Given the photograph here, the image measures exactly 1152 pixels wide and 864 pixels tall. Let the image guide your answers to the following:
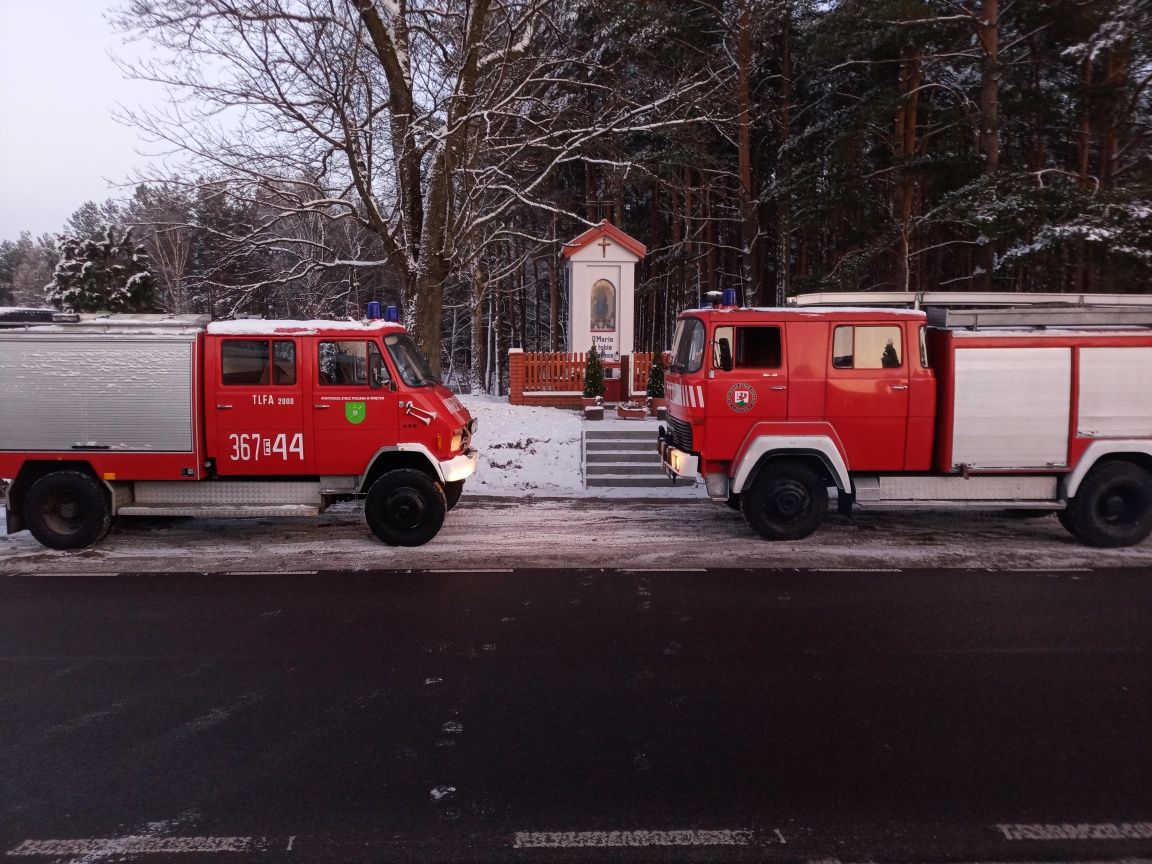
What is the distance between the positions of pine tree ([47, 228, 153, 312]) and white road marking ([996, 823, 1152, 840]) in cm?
3656

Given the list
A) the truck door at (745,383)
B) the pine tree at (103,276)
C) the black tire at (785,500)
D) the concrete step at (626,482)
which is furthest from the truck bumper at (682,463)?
the pine tree at (103,276)

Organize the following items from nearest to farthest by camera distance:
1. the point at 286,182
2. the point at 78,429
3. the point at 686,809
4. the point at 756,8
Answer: the point at 686,809 < the point at 78,429 < the point at 286,182 < the point at 756,8

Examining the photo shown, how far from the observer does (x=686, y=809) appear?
416cm

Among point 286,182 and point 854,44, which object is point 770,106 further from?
point 286,182

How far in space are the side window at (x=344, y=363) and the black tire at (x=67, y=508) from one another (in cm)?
284

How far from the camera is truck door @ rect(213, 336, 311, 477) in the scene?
9.51 meters

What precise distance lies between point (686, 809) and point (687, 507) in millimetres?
7966

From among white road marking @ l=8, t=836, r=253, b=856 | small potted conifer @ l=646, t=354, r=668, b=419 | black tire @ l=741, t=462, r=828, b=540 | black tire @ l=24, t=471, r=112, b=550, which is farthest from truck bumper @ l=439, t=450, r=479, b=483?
small potted conifer @ l=646, t=354, r=668, b=419

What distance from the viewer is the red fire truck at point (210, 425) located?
9.39 meters

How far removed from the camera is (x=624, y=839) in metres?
3.91

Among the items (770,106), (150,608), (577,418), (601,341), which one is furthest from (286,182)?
(770,106)

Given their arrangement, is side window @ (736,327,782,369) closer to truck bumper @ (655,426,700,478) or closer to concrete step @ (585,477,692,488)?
truck bumper @ (655,426,700,478)

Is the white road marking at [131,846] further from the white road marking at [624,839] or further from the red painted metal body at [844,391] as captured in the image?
the red painted metal body at [844,391]

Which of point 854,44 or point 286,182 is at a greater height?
point 854,44
